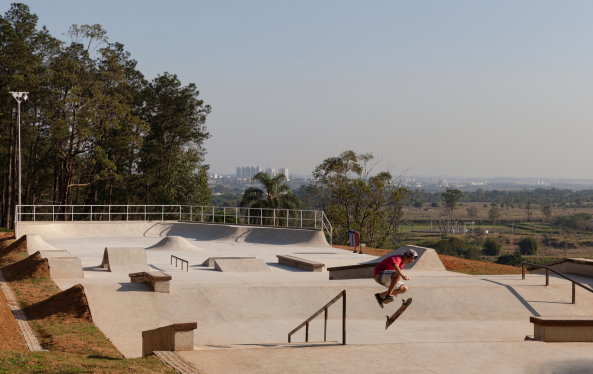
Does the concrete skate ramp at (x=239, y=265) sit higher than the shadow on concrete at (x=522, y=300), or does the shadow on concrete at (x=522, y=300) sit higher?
the concrete skate ramp at (x=239, y=265)

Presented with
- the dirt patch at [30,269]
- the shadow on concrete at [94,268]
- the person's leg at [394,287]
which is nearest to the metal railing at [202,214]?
the shadow on concrete at [94,268]

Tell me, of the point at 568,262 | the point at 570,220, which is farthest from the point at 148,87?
the point at 570,220

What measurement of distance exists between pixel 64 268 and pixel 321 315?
861 centimetres

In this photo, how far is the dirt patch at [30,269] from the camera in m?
20.7

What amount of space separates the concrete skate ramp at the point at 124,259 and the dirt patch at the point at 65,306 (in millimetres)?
6320

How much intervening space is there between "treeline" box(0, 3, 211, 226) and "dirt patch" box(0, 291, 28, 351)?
3543 cm

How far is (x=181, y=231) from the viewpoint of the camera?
128 feet

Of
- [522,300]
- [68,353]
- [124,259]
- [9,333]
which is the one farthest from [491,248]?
[68,353]

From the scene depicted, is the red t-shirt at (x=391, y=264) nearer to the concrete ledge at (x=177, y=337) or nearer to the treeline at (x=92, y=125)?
the concrete ledge at (x=177, y=337)

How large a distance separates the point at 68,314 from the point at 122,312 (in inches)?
46.4

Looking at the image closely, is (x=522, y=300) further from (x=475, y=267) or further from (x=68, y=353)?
(x=68, y=353)

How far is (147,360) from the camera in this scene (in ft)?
33.6

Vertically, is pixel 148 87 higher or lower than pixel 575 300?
higher

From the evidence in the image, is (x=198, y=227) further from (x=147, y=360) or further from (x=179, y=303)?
(x=147, y=360)
